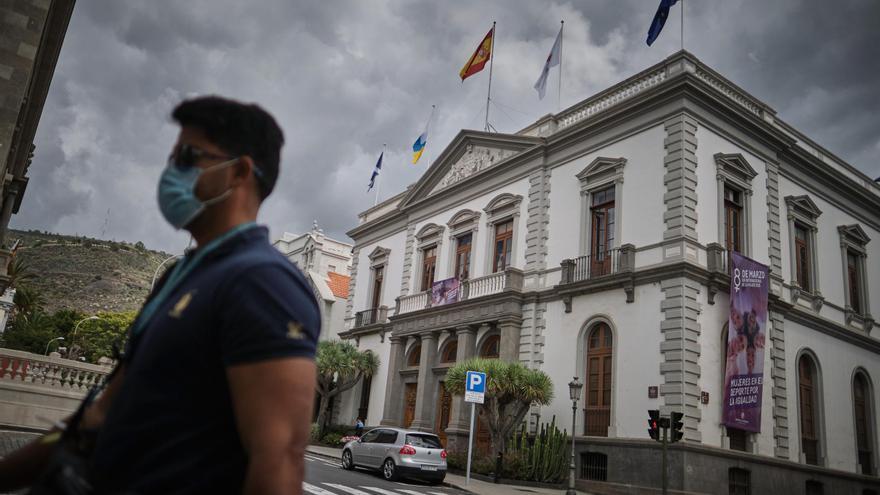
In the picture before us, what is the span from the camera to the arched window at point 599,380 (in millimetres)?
20953

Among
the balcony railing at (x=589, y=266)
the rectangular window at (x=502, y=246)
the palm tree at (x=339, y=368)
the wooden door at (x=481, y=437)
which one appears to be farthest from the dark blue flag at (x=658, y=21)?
the palm tree at (x=339, y=368)

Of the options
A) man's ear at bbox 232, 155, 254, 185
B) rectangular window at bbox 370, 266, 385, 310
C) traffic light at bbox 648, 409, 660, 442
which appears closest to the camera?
man's ear at bbox 232, 155, 254, 185

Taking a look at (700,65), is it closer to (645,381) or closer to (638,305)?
(638,305)

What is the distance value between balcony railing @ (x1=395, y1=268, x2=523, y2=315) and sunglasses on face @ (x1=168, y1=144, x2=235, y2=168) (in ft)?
75.5

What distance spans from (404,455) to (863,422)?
702 inches

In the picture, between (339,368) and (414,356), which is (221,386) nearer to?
(414,356)

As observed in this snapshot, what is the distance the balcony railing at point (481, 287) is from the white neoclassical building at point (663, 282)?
0.29ft

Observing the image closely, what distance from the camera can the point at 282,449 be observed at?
4.96ft

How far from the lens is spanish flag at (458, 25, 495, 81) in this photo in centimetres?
2839

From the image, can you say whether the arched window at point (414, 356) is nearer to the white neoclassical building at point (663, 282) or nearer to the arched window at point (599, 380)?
the white neoclassical building at point (663, 282)

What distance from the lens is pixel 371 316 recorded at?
113 feet

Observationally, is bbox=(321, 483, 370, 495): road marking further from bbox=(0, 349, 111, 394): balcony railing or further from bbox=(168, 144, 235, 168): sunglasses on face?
bbox=(168, 144, 235, 168): sunglasses on face

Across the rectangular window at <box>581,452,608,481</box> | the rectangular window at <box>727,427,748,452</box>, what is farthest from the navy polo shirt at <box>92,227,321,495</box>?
the rectangular window at <box>727,427,748,452</box>

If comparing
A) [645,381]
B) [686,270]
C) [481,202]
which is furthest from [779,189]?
[481,202]
